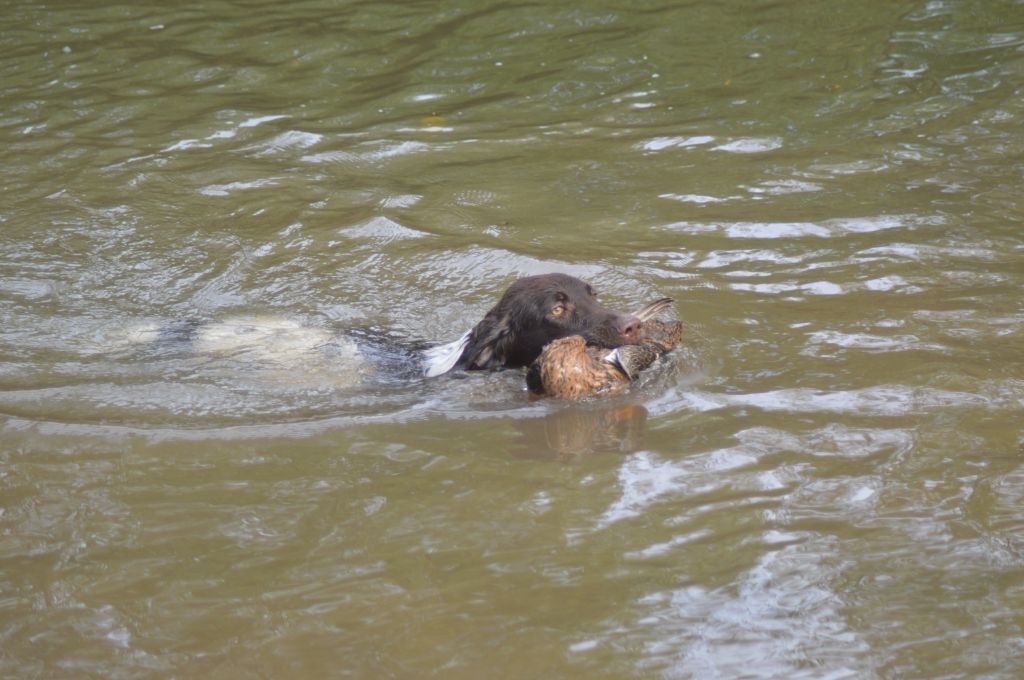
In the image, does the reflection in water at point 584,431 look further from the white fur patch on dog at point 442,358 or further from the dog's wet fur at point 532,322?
the white fur patch on dog at point 442,358

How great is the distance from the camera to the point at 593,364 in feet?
19.4

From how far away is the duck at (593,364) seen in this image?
5.78 m

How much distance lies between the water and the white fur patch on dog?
0.46 ft

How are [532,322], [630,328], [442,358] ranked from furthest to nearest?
[442,358], [532,322], [630,328]

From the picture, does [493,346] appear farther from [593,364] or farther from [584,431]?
[584,431]

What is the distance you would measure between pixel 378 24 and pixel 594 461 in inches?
388

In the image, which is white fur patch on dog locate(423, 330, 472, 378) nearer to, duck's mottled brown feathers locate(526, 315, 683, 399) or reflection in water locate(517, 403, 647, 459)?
duck's mottled brown feathers locate(526, 315, 683, 399)

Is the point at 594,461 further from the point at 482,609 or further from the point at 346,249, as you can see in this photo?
the point at 346,249

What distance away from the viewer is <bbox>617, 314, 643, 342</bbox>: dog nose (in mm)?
6047

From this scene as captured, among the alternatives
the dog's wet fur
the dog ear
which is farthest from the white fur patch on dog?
the dog ear

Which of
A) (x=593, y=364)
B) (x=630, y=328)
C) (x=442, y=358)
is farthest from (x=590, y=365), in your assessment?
(x=442, y=358)

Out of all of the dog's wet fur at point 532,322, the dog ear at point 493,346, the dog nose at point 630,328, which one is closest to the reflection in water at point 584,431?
the dog nose at point 630,328

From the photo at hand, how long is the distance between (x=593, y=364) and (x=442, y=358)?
1236mm

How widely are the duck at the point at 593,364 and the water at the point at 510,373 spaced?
0.33 feet
